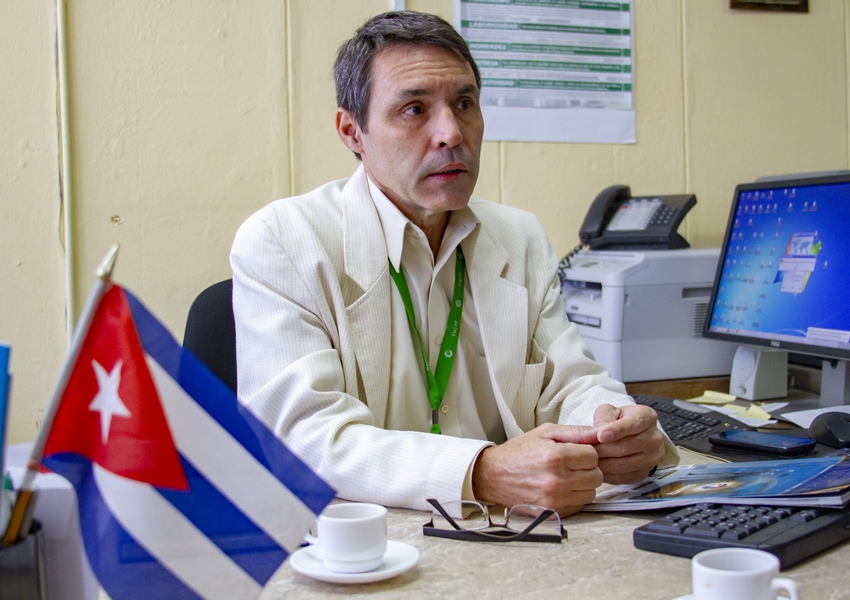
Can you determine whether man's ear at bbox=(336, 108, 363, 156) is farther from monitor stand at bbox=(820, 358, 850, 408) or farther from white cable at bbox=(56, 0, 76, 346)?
monitor stand at bbox=(820, 358, 850, 408)

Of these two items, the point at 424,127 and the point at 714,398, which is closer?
the point at 424,127

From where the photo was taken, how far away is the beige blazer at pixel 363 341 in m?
1.25

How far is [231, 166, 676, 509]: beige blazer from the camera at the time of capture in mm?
1246

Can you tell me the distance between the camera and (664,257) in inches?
85.4

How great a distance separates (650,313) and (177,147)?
1.36 meters

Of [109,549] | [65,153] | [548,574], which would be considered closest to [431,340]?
[548,574]

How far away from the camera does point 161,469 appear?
2.34 ft

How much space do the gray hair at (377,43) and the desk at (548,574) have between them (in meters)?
1.00

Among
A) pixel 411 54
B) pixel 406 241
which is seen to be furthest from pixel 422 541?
pixel 411 54

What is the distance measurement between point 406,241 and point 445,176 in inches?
6.4

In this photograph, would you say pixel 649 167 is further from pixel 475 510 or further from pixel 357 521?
pixel 357 521

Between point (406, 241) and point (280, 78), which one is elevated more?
point (280, 78)

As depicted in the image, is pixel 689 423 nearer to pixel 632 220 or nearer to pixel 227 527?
pixel 632 220

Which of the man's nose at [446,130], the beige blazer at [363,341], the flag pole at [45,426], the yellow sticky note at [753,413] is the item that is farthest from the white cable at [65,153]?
the yellow sticky note at [753,413]
